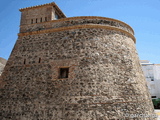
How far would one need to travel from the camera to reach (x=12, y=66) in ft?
29.1

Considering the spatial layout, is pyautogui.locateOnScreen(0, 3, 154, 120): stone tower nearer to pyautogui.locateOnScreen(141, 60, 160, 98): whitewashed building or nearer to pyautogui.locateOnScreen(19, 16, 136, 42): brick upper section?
pyautogui.locateOnScreen(19, 16, 136, 42): brick upper section

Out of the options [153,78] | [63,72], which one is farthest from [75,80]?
[153,78]

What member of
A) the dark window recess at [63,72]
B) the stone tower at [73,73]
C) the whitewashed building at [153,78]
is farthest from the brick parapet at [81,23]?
the whitewashed building at [153,78]

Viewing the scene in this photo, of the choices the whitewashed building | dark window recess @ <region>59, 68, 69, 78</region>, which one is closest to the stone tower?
dark window recess @ <region>59, 68, 69, 78</region>

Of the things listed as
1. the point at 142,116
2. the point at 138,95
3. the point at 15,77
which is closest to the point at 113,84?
the point at 138,95

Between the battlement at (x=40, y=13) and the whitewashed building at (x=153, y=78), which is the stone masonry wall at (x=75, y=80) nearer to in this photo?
the battlement at (x=40, y=13)

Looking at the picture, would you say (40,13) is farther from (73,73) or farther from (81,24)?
(73,73)

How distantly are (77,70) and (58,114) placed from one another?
2.17m

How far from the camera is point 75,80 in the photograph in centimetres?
738

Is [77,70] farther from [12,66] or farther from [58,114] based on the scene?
[12,66]

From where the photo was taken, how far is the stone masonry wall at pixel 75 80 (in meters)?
6.95

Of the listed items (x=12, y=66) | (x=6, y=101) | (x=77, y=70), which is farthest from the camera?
(x=12, y=66)

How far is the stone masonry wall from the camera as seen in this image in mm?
6945

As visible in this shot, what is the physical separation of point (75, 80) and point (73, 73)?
367mm
